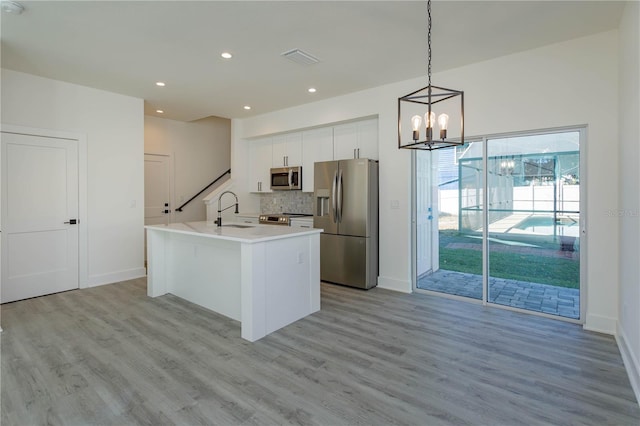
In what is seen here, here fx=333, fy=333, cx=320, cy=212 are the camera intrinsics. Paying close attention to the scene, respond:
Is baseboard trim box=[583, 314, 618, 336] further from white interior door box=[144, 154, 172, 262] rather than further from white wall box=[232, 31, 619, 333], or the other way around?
white interior door box=[144, 154, 172, 262]

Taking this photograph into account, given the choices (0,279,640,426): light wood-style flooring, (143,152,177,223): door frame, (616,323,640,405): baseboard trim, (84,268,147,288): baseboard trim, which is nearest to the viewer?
(0,279,640,426): light wood-style flooring

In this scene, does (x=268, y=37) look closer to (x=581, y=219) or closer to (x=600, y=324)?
(x=581, y=219)

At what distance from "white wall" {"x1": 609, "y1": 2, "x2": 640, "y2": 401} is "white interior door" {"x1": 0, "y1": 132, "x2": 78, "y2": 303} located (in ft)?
19.5

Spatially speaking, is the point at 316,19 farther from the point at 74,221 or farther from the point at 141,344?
the point at 74,221

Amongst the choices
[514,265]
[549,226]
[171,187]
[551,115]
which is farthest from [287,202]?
[551,115]

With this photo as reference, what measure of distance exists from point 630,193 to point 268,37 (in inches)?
130

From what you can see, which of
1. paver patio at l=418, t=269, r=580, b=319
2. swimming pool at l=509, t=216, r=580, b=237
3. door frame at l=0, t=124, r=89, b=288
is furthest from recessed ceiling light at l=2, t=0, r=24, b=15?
swimming pool at l=509, t=216, r=580, b=237

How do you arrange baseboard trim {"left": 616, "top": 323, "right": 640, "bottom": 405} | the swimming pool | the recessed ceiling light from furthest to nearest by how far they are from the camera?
1. the swimming pool
2. the recessed ceiling light
3. baseboard trim {"left": 616, "top": 323, "right": 640, "bottom": 405}

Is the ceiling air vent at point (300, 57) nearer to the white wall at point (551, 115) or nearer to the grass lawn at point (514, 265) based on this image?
the white wall at point (551, 115)

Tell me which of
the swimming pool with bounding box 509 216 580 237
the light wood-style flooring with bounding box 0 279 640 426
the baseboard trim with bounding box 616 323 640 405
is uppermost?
the swimming pool with bounding box 509 216 580 237

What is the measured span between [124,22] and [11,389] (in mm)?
2933

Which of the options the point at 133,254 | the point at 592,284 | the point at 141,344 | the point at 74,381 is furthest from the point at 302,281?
the point at 133,254

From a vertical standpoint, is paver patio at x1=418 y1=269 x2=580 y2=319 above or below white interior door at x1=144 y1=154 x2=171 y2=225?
below

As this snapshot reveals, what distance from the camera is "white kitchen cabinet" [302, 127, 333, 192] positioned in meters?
5.41
